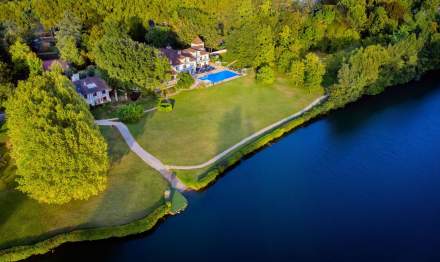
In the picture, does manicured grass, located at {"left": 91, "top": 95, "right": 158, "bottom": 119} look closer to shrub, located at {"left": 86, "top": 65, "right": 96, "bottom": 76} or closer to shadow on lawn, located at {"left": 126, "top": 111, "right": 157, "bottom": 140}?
shadow on lawn, located at {"left": 126, "top": 111, "right": 157, "bottom": 140}

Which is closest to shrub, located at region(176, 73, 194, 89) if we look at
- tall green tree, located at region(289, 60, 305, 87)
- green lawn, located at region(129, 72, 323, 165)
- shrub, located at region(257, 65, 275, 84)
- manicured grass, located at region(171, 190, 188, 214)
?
green lawn, located at region(129, 72, 323, 165)

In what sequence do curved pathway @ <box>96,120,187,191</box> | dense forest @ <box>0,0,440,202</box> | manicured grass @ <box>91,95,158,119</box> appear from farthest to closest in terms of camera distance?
dense forest @ <box>0,0,440,202</box> < manicured grass @ <box>91,95,158,119</box> < curved pathway @ <box>96,120,187,191</box>

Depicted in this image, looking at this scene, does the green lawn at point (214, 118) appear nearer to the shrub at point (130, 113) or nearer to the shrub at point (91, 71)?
the shrub at point (130, 113)

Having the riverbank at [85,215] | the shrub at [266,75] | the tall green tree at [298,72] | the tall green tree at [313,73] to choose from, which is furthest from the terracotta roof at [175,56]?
the riverbank at [85,215]

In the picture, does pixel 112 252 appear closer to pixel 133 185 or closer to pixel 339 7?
pixel 133 185

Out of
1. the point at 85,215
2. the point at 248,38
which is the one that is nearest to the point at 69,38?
the point at 248,38

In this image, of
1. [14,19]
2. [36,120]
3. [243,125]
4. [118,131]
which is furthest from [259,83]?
[14,19]
